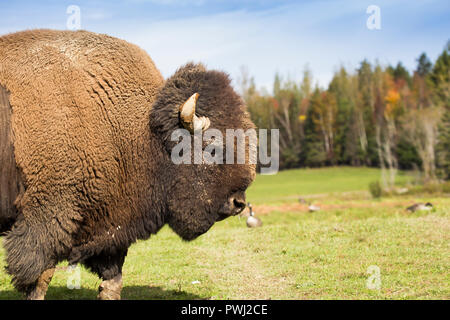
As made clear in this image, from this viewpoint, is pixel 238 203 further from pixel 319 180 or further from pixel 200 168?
pixel 319 180

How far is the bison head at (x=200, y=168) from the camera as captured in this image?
17.6 ft

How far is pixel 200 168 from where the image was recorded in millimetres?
5402

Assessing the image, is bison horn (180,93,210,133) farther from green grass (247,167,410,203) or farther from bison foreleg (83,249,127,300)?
green grass (247,167,410,203)

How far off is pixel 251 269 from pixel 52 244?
427cm

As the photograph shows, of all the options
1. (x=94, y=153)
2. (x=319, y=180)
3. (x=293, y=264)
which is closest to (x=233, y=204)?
(x=94, y=153)

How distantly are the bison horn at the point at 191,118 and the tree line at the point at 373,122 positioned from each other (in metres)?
43.3

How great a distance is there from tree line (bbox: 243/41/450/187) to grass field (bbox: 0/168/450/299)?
37.5 meters

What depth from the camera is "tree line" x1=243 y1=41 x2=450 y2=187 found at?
2168 inches

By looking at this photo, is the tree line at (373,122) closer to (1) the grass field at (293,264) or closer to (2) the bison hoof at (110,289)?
(1) the grass field at (293,264)

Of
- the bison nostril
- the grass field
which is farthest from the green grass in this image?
the bison nostril

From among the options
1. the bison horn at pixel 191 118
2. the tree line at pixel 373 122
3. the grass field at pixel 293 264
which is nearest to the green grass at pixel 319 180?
the tree line at pixel 373 122

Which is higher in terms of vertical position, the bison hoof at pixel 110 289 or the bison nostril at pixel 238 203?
the bison nostril at pixel 238 203
